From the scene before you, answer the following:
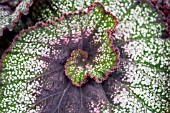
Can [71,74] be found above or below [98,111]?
above

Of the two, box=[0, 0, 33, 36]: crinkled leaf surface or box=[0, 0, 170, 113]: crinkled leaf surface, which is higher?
box=[0, 0, 33, 36]: crinkled leaf surface

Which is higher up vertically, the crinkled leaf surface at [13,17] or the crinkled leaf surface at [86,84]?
the crinkled leaf surface at [13,17]

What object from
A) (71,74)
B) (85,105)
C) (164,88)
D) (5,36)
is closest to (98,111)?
(85,105)

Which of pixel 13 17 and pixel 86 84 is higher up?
pixel 13 17

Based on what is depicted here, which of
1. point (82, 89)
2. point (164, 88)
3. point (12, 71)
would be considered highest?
point (12, 71)

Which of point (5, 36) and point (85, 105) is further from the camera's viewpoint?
point (5, 36)

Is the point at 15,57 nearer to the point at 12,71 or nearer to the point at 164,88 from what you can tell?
the point at 12,71
